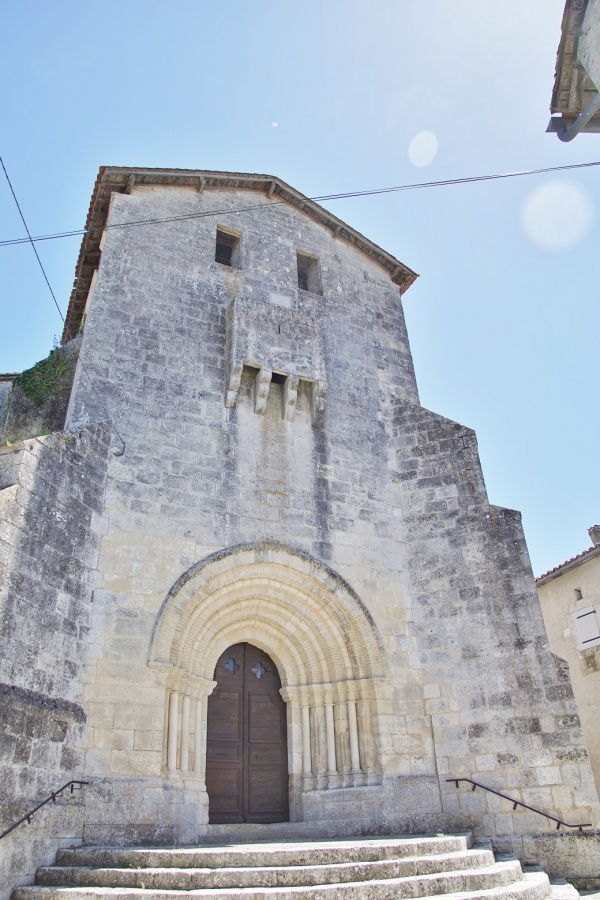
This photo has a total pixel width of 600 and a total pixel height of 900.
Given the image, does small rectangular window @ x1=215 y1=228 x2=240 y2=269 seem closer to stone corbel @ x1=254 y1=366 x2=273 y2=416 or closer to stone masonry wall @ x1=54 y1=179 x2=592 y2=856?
stone masonry wall @ x1=54 y1=179 x2=592 y2=856

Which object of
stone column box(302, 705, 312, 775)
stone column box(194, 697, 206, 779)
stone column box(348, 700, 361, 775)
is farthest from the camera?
stone column box(302, 705, 312, 775)

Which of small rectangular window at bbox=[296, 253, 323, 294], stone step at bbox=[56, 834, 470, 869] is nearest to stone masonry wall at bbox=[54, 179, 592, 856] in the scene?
small rectangular window at bbox=[296, 253, 323, 294]

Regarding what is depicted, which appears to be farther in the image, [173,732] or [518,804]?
[518,804]

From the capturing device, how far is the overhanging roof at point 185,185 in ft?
33.5

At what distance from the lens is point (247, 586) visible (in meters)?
8.20

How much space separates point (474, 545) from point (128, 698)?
4608 mm

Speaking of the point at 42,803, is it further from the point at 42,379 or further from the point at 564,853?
the point at 42,379

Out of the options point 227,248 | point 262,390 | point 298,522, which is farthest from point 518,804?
point 227,248

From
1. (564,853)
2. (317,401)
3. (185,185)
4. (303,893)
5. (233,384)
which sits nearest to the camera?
(303,893)

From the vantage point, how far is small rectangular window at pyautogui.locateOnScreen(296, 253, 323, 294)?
36.6 feet

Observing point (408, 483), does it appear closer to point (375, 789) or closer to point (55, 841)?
point (375, 789)

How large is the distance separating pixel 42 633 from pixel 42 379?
4.43m

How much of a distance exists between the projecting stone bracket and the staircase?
210 inches

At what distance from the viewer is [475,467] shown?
367 inches
